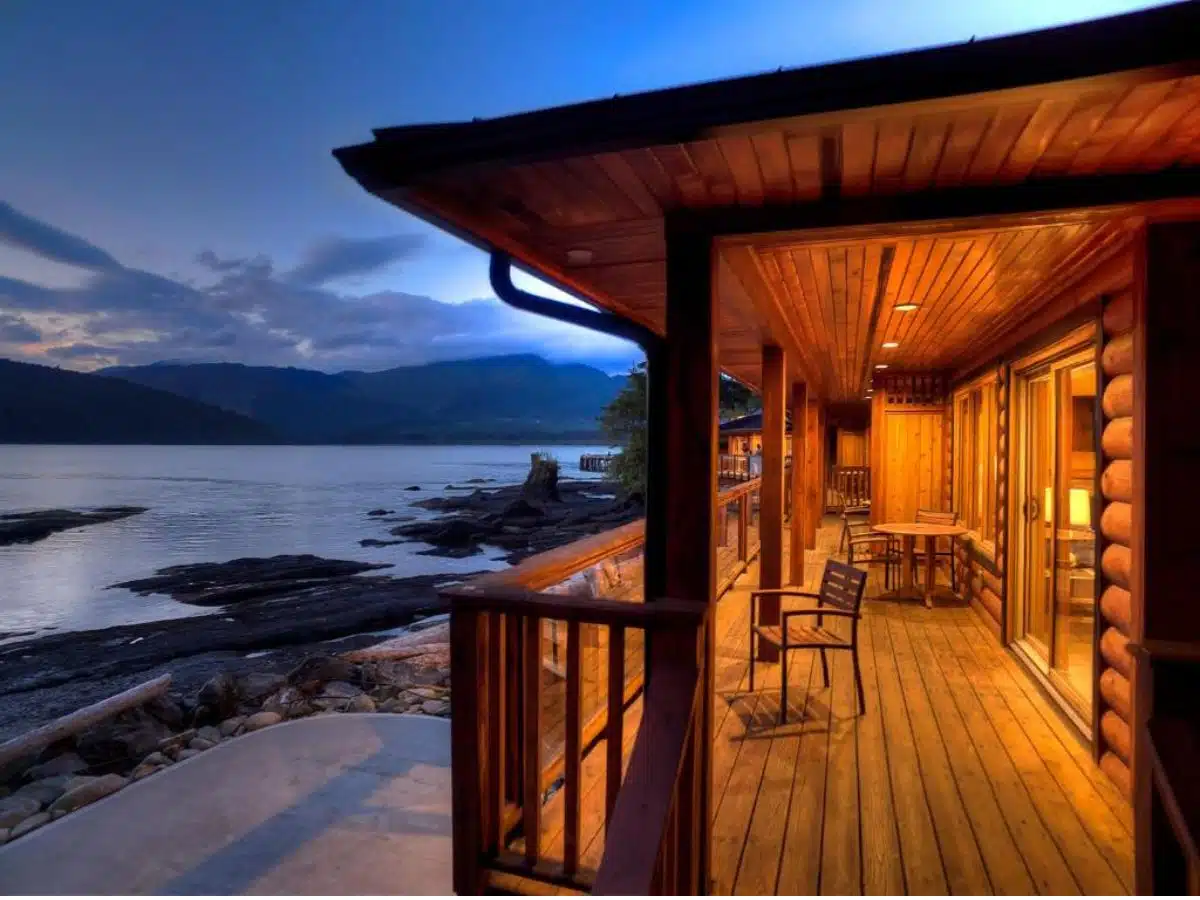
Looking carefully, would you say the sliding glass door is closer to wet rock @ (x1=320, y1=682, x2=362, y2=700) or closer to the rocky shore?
the rocky shore

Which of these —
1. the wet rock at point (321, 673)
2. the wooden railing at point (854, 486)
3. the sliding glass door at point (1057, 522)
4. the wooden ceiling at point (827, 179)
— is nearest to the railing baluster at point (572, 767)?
the wooden ceiling at point (827, 179)

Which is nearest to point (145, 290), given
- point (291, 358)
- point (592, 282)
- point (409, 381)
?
point (291, 358)

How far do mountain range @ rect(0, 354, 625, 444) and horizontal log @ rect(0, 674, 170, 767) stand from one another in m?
67.4

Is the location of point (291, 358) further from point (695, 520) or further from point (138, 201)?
point (695, 520)

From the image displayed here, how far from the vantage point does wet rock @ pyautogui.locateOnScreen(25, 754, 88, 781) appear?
509 centimetres

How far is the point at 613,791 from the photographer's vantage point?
2.07m

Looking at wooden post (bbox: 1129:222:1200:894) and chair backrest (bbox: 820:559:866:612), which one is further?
chair backrest (bbox: 820:559:866:612)

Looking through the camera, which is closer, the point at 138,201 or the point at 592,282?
the point at 592,282

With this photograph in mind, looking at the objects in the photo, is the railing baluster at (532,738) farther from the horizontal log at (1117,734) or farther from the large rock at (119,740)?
the large rock at (119,740)

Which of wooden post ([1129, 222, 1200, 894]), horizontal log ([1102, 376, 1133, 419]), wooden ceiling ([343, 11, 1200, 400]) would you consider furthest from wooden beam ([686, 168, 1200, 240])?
horizontal log ([1102, 376, 1133, 419])

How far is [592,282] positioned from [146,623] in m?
15.8

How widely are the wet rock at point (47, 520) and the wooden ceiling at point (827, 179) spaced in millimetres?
35024

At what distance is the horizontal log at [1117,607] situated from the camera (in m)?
2.52

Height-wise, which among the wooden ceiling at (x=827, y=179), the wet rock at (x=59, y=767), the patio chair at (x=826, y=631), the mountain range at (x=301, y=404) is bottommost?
the wet rock at (x=59, y=767)
